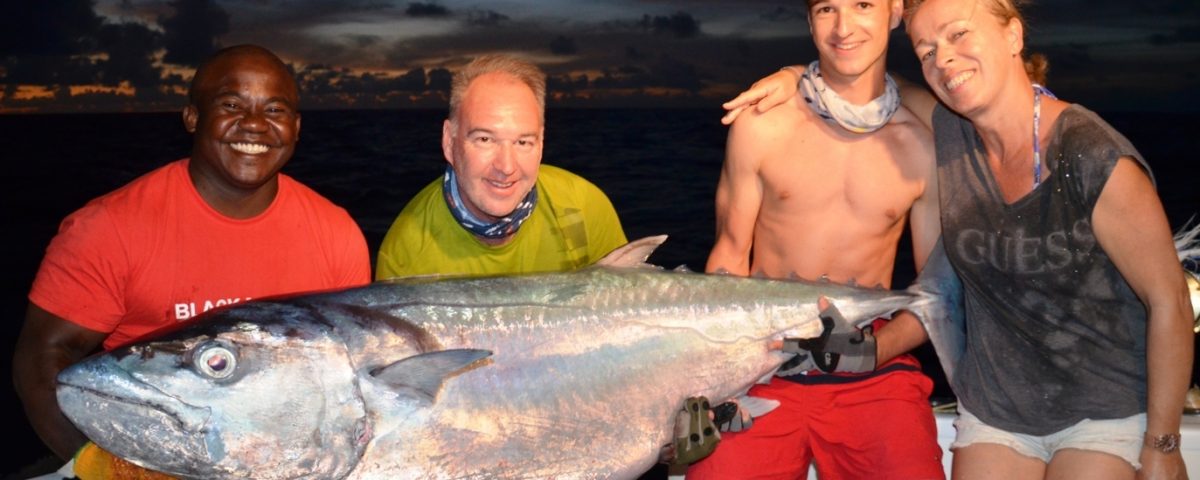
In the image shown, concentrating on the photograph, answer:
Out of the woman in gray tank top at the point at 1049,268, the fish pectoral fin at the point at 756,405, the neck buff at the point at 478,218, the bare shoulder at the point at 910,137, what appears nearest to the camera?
the woman in gray tank top at the point at 1049,268

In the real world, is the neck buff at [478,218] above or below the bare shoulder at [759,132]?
below

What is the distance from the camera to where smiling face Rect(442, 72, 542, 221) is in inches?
138

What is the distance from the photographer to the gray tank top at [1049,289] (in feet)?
10.1

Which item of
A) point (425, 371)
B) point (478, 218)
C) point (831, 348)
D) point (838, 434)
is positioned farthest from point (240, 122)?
point (838, 434)

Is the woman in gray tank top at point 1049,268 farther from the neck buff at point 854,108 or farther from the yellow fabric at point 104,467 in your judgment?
the yellow fabric at point 104,467

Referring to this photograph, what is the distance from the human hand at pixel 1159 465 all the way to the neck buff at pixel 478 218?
7.05ft

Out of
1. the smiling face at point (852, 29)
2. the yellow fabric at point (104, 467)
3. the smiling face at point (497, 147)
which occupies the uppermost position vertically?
the smiling face at point (852, 29)

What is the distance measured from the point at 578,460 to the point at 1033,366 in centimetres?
154

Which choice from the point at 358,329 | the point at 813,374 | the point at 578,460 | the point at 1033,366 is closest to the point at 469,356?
the point at 358,329

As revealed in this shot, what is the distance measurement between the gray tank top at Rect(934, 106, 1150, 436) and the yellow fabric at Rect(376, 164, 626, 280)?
1.31 metres

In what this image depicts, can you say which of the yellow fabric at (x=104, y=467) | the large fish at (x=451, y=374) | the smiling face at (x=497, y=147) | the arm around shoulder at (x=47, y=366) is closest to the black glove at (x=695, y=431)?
the large fish at (x=451, y=374)

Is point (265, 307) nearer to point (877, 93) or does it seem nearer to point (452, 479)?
point (452, 479)

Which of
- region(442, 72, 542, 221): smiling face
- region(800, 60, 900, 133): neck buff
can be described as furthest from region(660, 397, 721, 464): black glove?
region(800, 60, 900, 133): neck buff

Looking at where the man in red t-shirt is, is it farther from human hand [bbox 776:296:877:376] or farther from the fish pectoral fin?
human hand [bbox 776:296:877:376]
